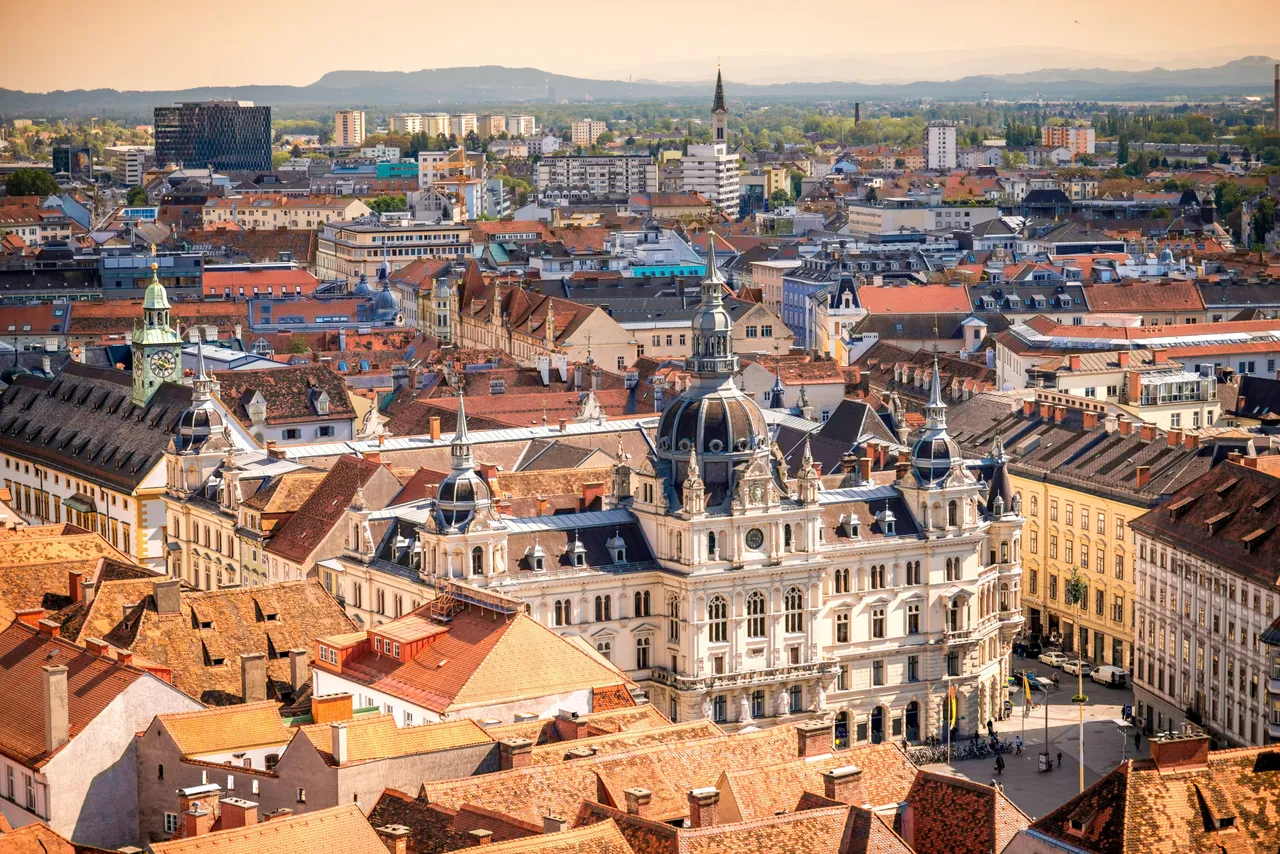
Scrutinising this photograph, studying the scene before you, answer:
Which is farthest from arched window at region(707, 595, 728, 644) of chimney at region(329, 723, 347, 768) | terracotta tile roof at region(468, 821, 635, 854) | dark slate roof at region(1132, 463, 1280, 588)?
terracotta tile roof at region(468, 821, 635, 854)

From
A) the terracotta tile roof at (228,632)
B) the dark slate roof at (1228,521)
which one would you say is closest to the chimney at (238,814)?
the terracotta tile roof at (228,632)

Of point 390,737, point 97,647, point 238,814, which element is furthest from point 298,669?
point 238,814

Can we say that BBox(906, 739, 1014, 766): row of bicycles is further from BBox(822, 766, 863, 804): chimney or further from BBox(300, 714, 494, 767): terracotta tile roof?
BBox(822, 766, 863, 804): chimney

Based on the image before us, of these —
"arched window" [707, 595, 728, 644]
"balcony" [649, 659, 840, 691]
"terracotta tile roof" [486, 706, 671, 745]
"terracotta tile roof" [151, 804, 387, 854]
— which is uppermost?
"terracotta tile roof" [151, 804, 387, 854]

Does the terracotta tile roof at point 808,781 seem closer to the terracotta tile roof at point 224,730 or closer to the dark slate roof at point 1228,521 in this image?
the terracotta tile roof at point 224,730

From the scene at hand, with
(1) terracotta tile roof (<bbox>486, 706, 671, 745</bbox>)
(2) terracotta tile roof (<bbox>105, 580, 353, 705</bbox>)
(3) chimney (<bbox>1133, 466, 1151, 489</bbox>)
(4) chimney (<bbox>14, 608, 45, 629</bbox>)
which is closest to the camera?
(1) terracotta tile roof (<bbox>486, 706, 671, 745</bbox>)

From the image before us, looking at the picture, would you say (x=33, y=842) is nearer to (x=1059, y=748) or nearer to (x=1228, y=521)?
(x=1059, y=748)

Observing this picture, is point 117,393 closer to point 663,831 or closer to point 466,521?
point 466,521
